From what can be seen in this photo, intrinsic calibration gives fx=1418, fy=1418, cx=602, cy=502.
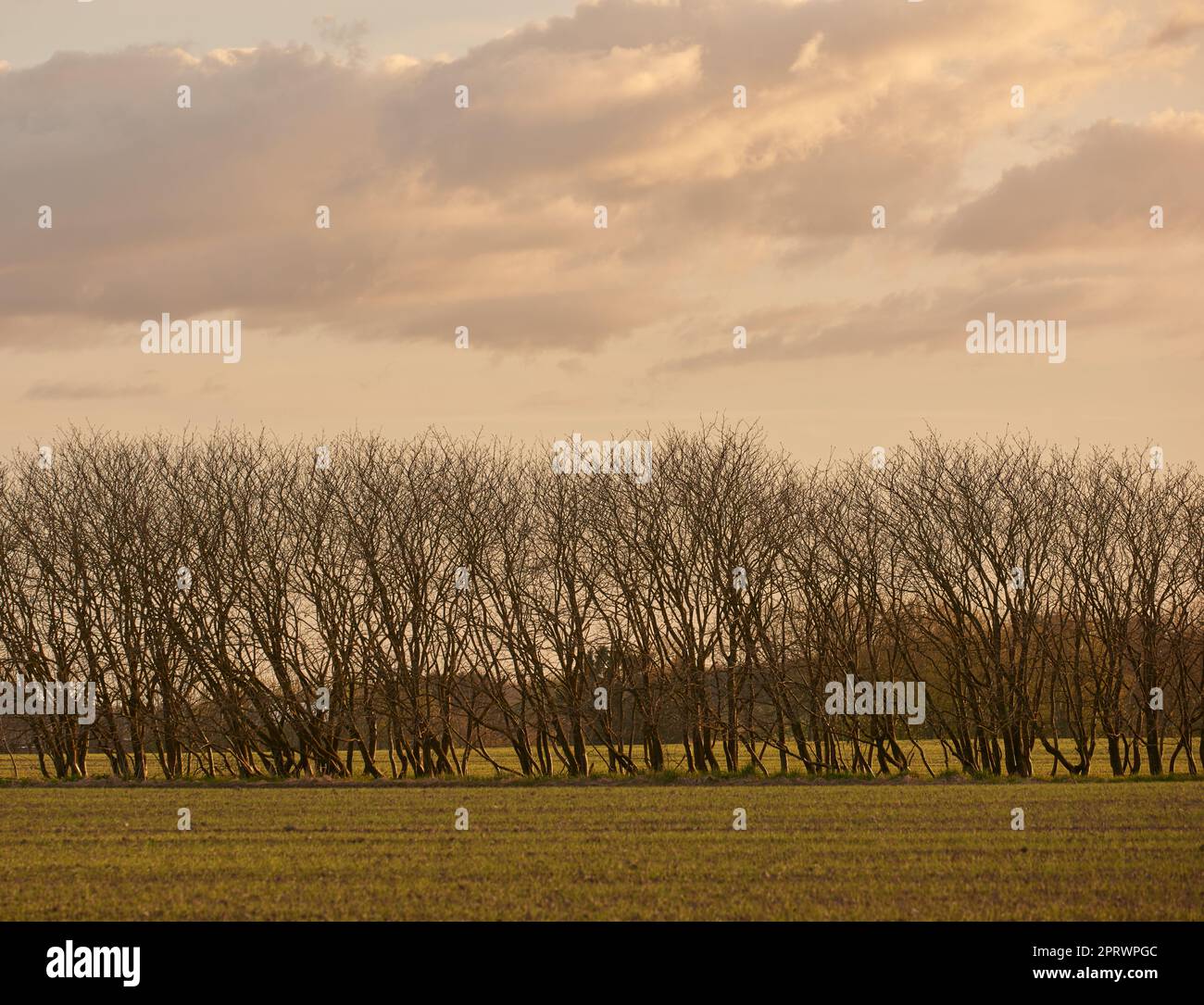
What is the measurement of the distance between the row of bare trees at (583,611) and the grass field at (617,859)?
14.6 metres

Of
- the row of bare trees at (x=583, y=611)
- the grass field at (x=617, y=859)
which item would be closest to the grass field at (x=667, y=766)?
the row of bare trees at (x=583, y=611)

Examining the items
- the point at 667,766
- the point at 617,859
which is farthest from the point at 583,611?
the point at 617,859

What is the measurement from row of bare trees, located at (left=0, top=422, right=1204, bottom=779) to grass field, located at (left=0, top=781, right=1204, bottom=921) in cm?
1459

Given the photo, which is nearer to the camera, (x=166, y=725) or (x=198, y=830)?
(x=198, y=830)

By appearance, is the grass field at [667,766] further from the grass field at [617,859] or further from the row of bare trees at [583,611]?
the grass field at [617,859]

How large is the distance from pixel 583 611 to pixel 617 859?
26743mm

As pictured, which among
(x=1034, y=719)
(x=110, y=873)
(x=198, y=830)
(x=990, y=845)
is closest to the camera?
(x=110, y=873)

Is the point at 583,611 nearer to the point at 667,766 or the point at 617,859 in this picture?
the point at 667,766

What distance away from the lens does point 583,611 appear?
43344 millimetres

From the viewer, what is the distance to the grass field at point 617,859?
1328cm

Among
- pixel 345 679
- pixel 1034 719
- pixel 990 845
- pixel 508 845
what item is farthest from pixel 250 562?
pixel 990 845
